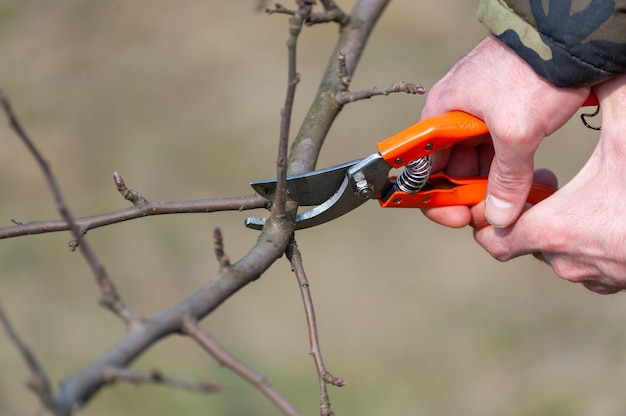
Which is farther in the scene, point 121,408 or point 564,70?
point 121,408

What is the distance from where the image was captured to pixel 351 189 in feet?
4.79

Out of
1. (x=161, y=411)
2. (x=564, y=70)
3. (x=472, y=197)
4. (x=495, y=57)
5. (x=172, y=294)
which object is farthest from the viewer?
(x=172, y=294)

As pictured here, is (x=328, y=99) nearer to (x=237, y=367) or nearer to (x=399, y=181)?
(x=399, y=181)

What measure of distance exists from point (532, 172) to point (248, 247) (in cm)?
263

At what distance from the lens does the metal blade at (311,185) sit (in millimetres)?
1384

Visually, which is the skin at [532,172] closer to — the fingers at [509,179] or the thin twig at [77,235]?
the fingers at [509,179]

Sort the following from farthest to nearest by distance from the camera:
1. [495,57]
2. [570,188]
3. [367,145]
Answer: [367,145] → [570,188] → [495,57]

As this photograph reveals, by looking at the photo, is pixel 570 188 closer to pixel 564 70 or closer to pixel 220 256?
pixel 564 70

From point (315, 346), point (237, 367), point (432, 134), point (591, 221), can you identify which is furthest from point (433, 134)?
point (237, 367)

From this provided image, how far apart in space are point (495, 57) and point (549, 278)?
2.62 metres

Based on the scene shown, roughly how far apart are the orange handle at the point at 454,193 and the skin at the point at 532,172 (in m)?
0.02

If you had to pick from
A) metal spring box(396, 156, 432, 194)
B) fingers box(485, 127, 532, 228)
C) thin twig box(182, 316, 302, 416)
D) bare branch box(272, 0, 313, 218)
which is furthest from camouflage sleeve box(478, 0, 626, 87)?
thin twig box(182, 316, 302, 416)

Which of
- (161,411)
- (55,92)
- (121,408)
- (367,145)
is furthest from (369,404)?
(55,92)

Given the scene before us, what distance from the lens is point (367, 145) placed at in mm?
4344
